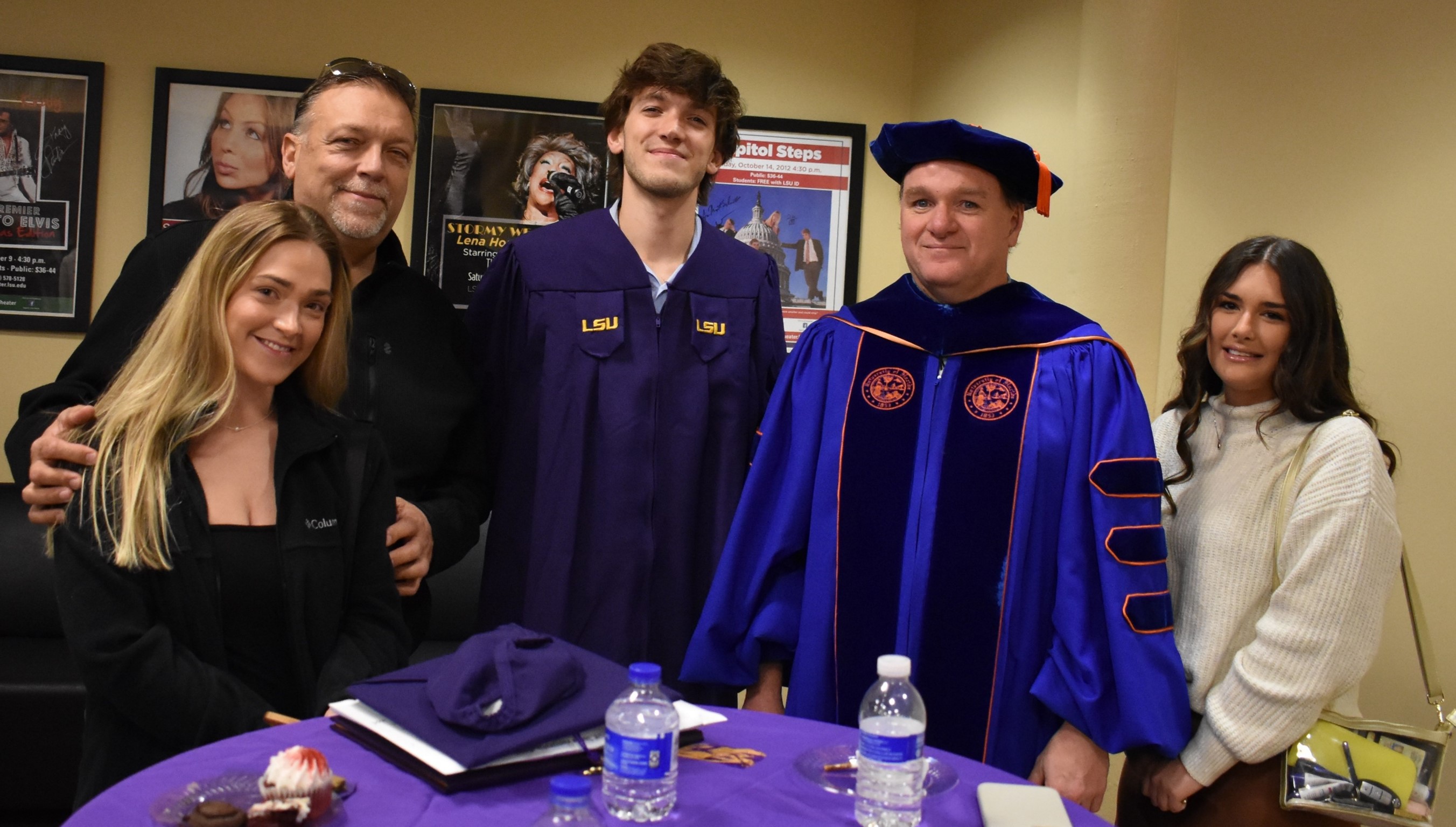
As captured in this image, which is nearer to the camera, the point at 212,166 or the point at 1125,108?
the point at 1125,108

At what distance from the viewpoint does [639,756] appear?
1297 mm

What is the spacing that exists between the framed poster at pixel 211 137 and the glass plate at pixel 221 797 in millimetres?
3853

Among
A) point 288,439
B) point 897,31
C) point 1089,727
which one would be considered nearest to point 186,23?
point 897,31

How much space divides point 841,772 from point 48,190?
180 inches

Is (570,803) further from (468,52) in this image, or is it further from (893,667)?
(468,52)

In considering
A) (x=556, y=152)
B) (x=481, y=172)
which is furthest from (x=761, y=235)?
(x=481, y=172)

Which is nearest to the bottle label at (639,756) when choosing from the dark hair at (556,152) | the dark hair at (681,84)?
the dark hair at (681,84)

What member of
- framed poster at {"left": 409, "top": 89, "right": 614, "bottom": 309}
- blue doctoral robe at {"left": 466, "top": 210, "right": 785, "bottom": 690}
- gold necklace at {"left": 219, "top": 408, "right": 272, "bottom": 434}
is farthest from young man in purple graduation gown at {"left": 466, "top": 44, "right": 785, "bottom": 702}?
framed poster at {"left": 409, "top": 89, "right": 614, "bottom": 309}

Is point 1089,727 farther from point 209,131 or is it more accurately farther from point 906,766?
point 209,131

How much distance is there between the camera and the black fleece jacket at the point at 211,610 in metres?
1.68

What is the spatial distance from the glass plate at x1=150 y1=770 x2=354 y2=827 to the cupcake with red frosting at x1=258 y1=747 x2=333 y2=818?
0.05 feet

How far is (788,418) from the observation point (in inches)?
95.3

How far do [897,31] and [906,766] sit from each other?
4605 mm

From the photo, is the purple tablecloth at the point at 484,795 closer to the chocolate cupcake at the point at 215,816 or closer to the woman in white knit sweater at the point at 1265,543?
the chocolate cupcake at the point at 215,816
